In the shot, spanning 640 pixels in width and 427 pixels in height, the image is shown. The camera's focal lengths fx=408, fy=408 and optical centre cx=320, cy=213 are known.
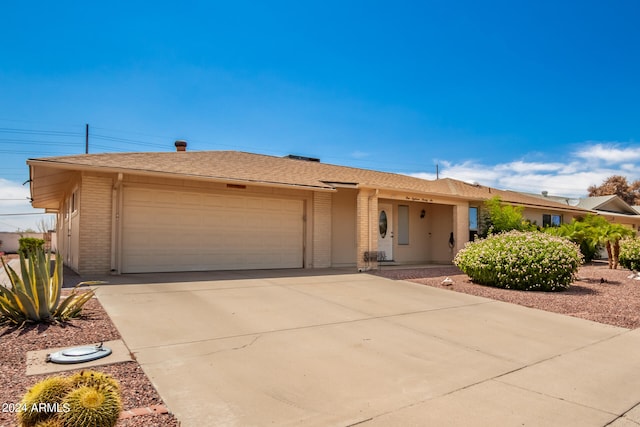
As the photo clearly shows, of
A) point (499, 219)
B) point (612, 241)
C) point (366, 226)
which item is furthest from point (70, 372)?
point (612, 241)

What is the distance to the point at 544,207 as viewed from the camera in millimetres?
20703

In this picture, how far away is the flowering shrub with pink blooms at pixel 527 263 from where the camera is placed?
10102 mm

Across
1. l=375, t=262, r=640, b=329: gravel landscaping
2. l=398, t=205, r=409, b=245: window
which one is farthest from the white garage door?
l=398, t=205, r=409, b=245: window

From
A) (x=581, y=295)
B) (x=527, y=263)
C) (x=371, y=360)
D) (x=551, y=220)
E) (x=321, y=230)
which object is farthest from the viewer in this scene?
(x=551, y=220)

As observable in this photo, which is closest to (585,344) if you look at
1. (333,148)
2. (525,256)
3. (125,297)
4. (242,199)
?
(525,256)

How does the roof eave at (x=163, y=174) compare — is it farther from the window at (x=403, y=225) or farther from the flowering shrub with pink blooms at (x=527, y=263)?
the flowering shrub with pink blooms at (x=527, y=263)

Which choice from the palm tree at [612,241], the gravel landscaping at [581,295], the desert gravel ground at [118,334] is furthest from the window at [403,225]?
the palm tree at [612,241]

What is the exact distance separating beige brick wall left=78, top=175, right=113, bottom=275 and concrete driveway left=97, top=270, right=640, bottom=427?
3.10 m

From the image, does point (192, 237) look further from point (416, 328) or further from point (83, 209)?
point (416, 328)

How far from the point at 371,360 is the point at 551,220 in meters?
21.2

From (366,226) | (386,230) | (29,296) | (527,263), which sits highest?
(366,226)

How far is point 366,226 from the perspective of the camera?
521 inches

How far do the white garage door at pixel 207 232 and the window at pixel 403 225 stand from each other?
4.70m

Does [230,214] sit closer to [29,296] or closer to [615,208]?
[29,296]
